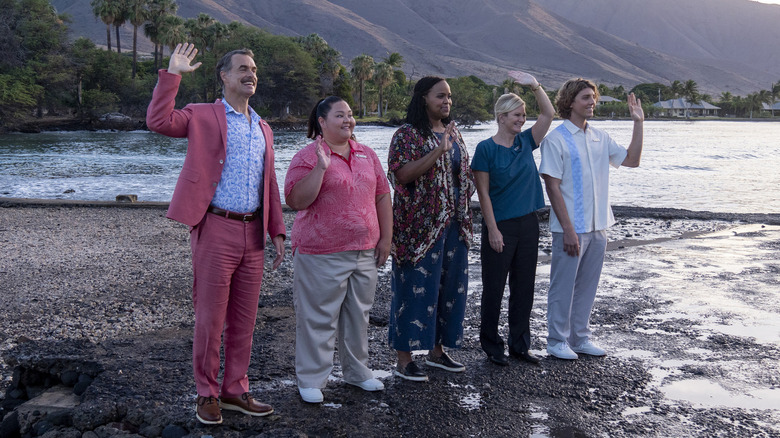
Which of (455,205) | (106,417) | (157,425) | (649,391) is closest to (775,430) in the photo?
(649,391)

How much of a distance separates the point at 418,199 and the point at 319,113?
841mm

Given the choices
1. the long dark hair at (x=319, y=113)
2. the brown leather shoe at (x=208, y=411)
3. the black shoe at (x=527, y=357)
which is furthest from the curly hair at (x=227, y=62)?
the black shoe at (x=527, y=357)

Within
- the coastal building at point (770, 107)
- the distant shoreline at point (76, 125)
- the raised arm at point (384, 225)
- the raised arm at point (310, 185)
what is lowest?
the distant shoreline at point (76, 125)

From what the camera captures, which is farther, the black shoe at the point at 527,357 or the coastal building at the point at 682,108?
the coastal building at the point at 682,108

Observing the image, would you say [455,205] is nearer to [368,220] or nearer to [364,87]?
[368,220]

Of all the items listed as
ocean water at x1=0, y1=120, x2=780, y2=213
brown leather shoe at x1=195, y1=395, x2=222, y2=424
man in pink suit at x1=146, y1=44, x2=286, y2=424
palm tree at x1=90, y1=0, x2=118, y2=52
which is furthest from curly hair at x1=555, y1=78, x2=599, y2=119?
palm tree at x1=90, y1=0, x2=118, y2=52

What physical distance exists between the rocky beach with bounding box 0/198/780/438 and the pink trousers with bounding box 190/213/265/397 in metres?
0.27

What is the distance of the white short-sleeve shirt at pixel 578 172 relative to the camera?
504cm

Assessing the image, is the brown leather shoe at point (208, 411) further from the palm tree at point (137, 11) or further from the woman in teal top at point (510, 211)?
the palm tree at point (137, 11)

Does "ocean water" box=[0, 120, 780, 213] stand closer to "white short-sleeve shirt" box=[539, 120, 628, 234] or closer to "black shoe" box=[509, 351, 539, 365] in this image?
"white short-sleeve shirt" box=[539, 120, 628, 234]

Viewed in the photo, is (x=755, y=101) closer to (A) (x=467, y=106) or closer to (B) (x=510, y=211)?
(A) (x=467, y=106)

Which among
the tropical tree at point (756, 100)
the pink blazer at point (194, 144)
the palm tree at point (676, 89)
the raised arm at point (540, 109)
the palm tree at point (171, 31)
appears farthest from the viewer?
the palm tree at point (676, 89)

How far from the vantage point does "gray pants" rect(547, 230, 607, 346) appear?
510cm

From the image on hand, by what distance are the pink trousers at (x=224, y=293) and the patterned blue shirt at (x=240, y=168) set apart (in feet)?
0.31
